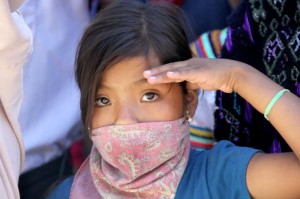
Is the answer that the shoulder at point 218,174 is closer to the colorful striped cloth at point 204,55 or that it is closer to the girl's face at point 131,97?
the girl's face at point 131,97

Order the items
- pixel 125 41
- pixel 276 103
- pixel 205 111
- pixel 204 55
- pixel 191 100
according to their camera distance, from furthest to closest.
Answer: pixel 204 55
pixel 205 111
pixel 191 100
pixel 125 41
pixel 276 103

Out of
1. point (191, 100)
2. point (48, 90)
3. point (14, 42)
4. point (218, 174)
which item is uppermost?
point (14, 42)

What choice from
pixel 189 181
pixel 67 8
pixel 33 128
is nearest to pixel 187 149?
pixel 189 181

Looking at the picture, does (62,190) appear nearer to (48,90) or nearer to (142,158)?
(142,158)

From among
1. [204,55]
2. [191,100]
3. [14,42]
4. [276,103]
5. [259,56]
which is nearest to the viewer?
[14,42]

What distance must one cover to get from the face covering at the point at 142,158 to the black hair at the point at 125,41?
128 mm

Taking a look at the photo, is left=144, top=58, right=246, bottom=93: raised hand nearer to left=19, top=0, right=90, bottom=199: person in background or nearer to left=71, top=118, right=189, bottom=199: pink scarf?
left=71, top=118, right=189, bottom=199: pink scarf

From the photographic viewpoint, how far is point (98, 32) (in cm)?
197

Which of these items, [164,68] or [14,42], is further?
[164,68]

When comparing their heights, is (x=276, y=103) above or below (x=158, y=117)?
above

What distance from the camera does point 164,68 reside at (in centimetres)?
182

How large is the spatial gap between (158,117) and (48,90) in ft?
2.83

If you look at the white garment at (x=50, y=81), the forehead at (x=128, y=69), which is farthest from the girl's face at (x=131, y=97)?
the white garment at (x=50, y=81)

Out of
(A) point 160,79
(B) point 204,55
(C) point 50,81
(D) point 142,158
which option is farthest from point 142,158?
(C) point 50,81
